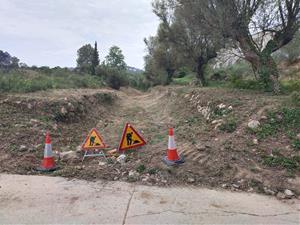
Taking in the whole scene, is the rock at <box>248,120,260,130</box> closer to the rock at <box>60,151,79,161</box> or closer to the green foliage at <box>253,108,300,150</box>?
the green foliage at <box>253,108,300,150</box>

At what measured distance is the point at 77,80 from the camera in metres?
19.6

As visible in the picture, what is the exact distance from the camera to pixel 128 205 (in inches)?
125

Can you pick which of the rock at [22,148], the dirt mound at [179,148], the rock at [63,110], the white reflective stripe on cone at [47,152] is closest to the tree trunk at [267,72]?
the dirt mound at [179,148]

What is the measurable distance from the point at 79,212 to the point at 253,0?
27.5 ft

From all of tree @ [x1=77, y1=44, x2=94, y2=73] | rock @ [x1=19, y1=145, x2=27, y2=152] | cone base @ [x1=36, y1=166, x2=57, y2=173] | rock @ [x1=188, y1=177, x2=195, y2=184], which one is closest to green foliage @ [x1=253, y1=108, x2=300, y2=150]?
rock @ [x1=188, y1=177, x2=195, y2=184]

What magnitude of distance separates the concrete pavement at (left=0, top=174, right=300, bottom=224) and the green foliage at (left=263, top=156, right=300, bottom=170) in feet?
2.96

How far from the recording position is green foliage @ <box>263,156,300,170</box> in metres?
4.09

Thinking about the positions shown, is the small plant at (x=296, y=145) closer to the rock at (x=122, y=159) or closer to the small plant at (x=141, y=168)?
the small plant at (x=141, y=168)

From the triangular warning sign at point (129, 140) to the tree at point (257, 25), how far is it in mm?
5370

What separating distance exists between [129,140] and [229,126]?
2226mm

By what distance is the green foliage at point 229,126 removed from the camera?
5.51 metres

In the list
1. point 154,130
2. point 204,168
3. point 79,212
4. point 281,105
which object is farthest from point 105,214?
point 281,105

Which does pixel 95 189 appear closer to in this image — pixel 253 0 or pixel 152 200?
pixel 152 200

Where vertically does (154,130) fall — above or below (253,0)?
below
